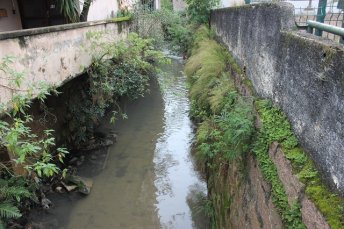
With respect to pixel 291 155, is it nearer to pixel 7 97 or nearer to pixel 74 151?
pixel 7 97

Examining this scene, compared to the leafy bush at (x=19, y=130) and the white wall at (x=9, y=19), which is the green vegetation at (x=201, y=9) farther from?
the leafy bush at (x=19, y=130)

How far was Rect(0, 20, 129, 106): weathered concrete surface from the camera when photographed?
4332 mm

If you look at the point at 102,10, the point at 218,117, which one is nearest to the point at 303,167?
the point at 218,117

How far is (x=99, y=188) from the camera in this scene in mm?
6844

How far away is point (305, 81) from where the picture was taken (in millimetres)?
2545

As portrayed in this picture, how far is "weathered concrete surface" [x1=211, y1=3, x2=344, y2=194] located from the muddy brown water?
3241 millimetres

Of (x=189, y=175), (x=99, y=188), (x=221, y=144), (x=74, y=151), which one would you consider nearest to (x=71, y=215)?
(x=99, y=188)

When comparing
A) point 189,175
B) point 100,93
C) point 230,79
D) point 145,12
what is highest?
point 145,12

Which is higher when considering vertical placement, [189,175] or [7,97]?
[7,97]

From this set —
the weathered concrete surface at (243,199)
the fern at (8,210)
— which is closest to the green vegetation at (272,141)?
the weathered concrete surface at (243,199)

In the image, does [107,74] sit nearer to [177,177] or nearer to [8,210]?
[177,177]

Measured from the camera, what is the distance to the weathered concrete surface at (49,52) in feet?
14.2

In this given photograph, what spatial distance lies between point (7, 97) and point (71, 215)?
3.09 m

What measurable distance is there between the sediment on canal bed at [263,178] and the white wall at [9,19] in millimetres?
6752
